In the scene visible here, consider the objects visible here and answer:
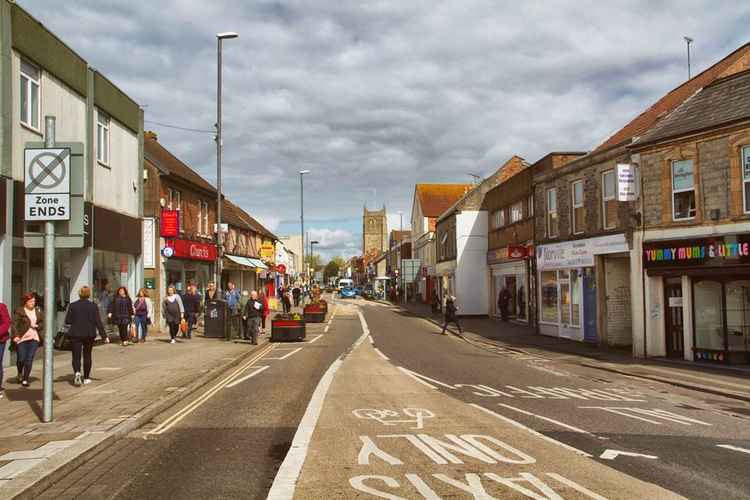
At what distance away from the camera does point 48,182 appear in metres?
9.20

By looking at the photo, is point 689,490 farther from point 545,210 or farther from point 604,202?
point 545,210

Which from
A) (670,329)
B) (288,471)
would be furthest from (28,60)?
(670,329)

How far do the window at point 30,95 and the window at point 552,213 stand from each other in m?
18.0

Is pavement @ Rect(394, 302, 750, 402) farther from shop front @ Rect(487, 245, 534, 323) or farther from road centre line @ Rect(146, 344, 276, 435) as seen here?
road centre line @ Rect(146, 344, 276, 435)

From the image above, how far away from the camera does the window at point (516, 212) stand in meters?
33.1

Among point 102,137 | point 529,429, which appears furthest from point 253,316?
point 529,429

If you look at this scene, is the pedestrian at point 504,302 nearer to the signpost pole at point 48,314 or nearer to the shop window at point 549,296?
the shop window at point 549,296

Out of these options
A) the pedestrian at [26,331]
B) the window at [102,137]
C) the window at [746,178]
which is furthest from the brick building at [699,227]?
the window at [102,137]

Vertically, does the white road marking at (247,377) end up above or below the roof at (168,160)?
below

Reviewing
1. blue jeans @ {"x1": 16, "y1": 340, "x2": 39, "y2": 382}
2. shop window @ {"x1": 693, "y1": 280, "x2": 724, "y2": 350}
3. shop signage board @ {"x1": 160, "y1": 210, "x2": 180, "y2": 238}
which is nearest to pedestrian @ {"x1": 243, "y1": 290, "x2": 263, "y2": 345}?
shop signage board @ {"x1": 160, "y1": 210, "x2": 180, "y2": 238}

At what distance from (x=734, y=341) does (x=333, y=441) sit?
13.7 metres

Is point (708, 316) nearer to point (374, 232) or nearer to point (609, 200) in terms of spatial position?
point (609, 200)

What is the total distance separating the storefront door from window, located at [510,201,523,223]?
13.8 metres

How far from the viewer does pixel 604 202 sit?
22391 mm
